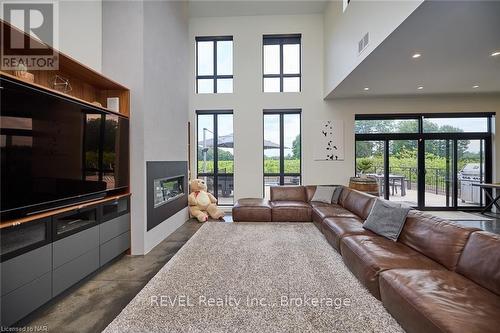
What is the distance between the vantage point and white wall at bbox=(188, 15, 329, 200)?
231 inches

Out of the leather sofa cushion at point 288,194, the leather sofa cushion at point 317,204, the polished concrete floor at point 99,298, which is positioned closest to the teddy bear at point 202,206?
the leather sofa cushion at point 288,194

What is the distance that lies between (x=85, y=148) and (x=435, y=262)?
3.66 metres

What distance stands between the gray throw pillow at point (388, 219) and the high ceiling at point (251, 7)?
5.27 meters

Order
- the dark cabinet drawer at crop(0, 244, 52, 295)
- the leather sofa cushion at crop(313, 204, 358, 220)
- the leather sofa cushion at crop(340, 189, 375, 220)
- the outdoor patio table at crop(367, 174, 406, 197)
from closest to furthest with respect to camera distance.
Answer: the dark cabinet drawer at crop(0, 244, 52, 295) < the leather sofa cushion at crop(340, 189, 375, 220) < the leather sofa cushion at crop(313, 204, 358, 220) < the outdoor patio table at crop(367, 174, 406, 197)

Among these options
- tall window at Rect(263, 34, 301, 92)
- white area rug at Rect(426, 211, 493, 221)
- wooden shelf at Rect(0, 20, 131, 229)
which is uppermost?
tall window at Rect(263, 34, 301, 92)

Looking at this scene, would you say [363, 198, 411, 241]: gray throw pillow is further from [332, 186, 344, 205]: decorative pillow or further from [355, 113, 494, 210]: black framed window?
[355, 113, 494, 210]: black framed window

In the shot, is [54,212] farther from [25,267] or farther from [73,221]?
[25,267]

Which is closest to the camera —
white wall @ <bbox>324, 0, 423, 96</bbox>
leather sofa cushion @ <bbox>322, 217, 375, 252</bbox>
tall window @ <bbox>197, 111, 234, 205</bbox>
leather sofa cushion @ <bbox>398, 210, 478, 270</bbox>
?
leather sofa cushion @ <bbox>398, 210, 478, 270</bbox>

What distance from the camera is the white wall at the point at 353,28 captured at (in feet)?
8.72

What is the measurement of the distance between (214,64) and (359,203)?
5.10 metres

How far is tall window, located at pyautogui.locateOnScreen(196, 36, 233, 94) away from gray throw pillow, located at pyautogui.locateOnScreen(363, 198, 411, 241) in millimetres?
4731

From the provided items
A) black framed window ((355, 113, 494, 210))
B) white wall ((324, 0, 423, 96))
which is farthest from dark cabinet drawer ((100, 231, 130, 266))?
black framed window ((355, 113, 494, 210))

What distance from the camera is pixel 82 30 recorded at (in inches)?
113

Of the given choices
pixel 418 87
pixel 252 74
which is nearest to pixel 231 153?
pixel 252 74
